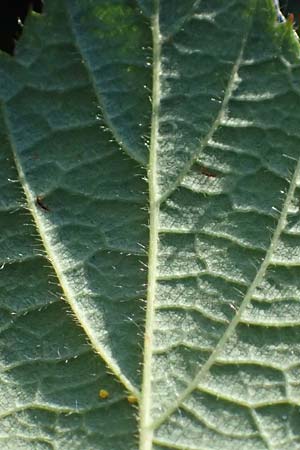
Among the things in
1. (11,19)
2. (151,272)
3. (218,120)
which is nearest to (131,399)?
(151,272)

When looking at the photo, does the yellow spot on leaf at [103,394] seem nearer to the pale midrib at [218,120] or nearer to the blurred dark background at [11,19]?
the pale midrib at [218,120]

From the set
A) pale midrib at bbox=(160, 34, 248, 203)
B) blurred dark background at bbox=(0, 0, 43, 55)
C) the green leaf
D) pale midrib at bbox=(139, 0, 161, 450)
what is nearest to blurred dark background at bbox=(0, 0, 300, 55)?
blurred dark background at bbox=(0, 0, 43, 55)

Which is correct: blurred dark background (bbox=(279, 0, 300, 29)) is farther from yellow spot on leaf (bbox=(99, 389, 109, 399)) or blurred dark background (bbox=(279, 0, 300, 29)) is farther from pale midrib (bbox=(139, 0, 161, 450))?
yellow spot on leaf (bbox=(99, 389, 109, 399))

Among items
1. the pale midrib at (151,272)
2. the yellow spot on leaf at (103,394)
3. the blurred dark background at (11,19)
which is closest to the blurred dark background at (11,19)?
the blurred dark background at (11,19)

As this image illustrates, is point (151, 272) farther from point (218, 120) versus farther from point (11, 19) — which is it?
point (11, 19)

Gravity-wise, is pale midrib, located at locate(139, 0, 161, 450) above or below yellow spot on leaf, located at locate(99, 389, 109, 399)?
above
